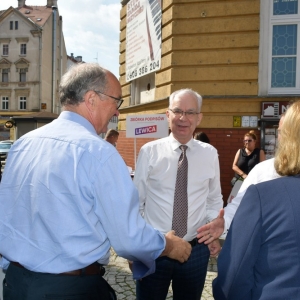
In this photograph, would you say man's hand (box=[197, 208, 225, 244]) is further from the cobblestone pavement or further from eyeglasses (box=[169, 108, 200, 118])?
the cobblestone pavement

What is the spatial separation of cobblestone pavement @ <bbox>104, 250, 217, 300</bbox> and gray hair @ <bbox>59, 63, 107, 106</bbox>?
277 centimetres

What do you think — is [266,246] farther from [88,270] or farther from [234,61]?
[234,61]

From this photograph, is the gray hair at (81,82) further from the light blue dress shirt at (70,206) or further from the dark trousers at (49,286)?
the dark trousers at (49,286)

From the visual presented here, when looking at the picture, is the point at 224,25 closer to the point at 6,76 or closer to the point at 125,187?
the point at 125,187

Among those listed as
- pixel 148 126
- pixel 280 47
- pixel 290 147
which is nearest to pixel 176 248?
pixel 290 147

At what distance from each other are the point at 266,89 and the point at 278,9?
5.97 ft

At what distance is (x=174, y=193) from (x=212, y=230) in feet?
1.35

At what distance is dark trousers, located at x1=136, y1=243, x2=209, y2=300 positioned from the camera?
2.56 m

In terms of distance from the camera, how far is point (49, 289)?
1.65 meters

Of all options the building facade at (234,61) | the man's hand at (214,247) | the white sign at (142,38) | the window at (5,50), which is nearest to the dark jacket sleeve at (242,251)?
the man's hand at (214,247)

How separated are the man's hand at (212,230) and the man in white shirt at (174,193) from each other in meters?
0.20

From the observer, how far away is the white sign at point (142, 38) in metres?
9.32

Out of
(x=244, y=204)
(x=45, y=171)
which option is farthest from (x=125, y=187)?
(x=244, y=204)

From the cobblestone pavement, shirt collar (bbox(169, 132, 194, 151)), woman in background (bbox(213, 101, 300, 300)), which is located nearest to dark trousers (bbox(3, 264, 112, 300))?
woman in background (bbox(213, 101, 300, 300))
